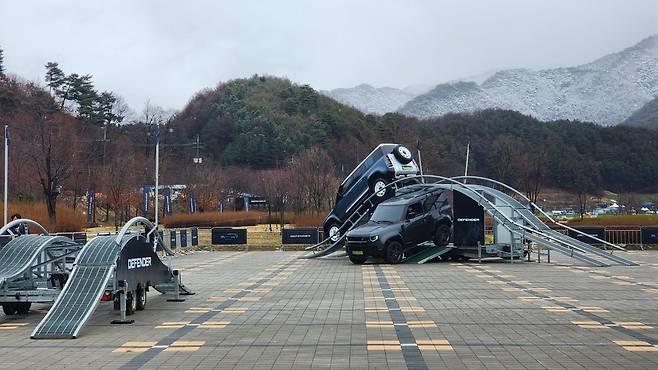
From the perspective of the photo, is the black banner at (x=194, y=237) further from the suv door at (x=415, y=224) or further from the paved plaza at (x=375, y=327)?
the paved plaza at (x=375, y=327)

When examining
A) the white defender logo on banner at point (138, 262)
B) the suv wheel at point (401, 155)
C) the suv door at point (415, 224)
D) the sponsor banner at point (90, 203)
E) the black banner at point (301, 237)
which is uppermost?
the suv wheel at point (401, 155)

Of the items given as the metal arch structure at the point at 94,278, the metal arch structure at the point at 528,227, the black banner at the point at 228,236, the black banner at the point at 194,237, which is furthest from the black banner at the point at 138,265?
the black banner at the point at 194,237

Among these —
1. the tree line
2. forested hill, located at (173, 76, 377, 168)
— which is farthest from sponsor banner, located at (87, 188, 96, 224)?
forested hill, located at (173, 76, 377, 168)

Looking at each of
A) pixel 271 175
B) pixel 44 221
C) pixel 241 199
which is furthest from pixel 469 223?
pixel 241 199

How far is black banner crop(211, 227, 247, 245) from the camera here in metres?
40.6

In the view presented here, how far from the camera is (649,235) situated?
3844 centimetres

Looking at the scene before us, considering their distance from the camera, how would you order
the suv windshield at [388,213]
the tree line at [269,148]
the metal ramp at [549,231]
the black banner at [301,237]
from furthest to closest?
the tree line at [269,148] → the black banner at [301,237] → the suv windshield at [388,213] → the metal ramp at [549,231]

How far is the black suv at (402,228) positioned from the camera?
87.5ft

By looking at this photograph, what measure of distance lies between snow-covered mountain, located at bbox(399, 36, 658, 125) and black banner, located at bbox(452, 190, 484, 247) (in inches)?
3684

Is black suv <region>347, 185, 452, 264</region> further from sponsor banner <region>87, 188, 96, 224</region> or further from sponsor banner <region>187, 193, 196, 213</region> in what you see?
sponsor banner <region>187, 193, 196, 213</region>

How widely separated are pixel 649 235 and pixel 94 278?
3302 cm

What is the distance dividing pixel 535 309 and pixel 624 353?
447 centimetres

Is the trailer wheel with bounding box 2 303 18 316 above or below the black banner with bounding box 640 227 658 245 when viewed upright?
below

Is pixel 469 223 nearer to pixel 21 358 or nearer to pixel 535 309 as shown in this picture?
pixel 535 309
